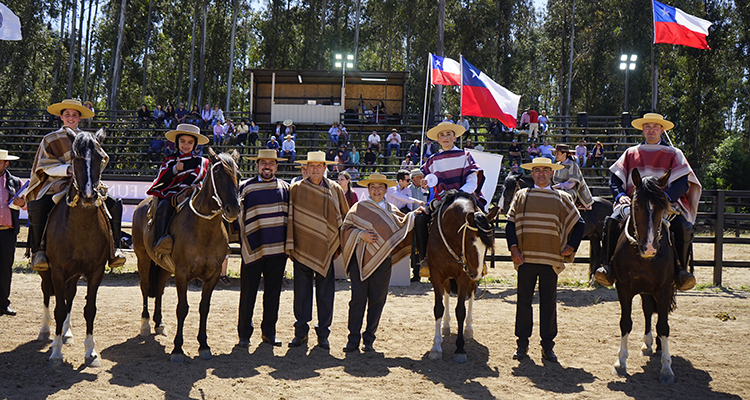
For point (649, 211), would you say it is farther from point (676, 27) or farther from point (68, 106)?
point (676, 27)

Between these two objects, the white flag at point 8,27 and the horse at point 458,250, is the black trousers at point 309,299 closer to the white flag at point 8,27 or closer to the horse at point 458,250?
the horse at point 458,250

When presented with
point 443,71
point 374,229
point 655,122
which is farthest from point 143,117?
point 655,122

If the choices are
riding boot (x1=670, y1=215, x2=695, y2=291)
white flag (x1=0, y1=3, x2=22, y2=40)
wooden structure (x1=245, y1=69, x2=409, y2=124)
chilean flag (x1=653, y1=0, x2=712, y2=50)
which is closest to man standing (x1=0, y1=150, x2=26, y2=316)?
white flag (x1=0, y1=3, x2=22, y2=40)

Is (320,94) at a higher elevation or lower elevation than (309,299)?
higher

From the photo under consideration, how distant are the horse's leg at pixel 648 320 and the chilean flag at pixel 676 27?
11.1 meters

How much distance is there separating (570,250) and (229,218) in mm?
3764

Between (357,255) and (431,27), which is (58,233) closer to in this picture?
(357,255)

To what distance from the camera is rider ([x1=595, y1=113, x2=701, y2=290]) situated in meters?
6.46

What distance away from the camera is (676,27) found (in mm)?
15641

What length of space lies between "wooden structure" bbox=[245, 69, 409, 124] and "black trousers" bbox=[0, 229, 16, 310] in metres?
20.9

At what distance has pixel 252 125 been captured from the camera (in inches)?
998

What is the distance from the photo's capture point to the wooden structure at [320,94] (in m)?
28.8

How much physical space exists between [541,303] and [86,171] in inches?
199

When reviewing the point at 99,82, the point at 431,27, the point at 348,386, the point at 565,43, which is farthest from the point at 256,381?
the point at 99,82
